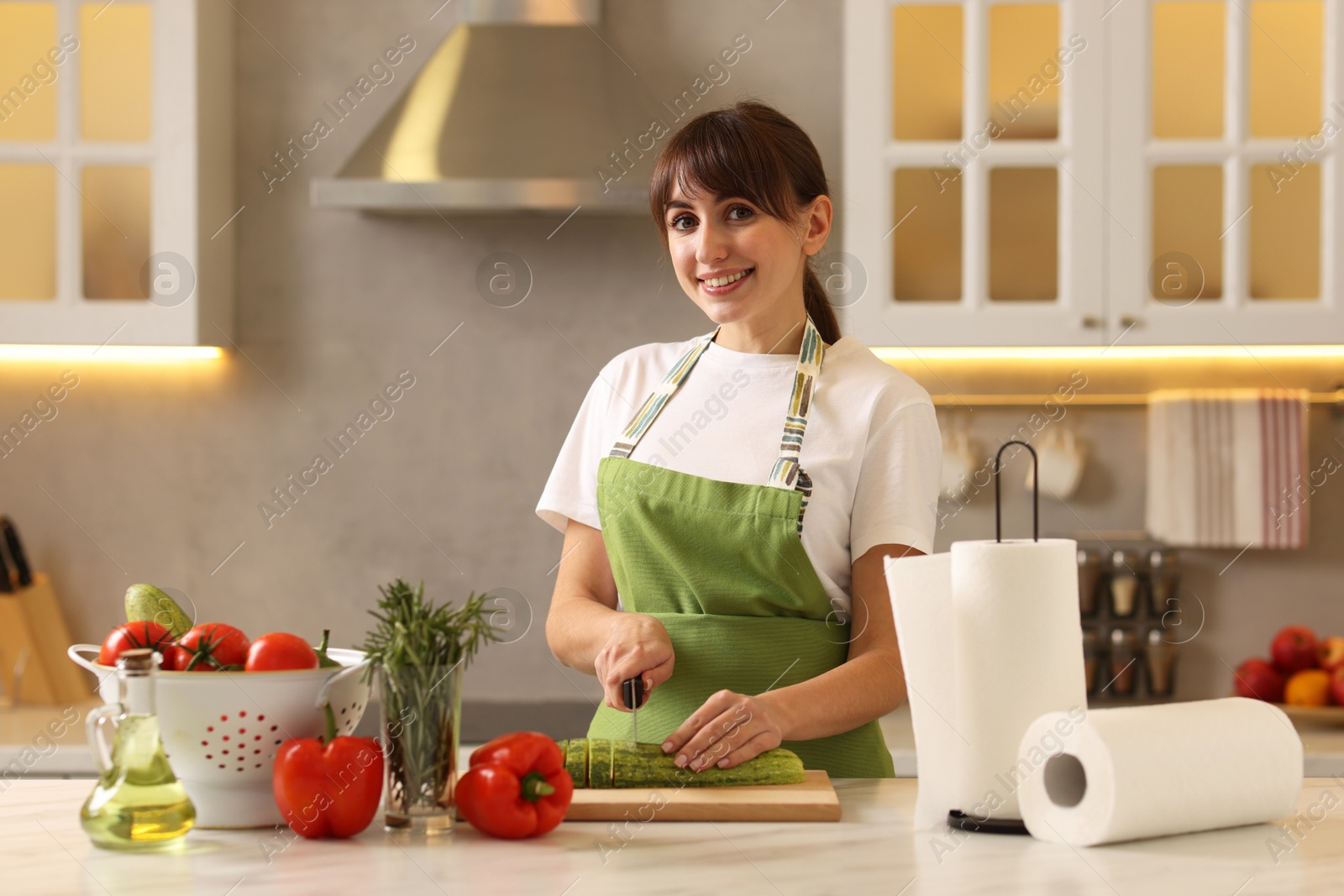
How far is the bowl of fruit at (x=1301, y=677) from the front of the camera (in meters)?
2.27

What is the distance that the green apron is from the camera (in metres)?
1.29

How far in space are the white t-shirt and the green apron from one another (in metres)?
0.02

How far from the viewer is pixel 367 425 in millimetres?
2666

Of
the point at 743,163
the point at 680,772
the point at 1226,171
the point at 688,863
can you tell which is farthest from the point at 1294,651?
the point at 688,863

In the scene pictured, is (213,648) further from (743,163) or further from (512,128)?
(512,128)

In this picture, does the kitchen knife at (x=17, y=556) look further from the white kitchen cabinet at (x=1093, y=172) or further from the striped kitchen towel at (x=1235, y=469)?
the striped kitchen towel at (x=1235, y=469)

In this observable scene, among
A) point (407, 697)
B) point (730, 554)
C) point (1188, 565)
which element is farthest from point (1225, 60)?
point (407, 697)

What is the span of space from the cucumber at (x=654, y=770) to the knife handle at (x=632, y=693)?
86 millimetres

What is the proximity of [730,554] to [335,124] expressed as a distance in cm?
175

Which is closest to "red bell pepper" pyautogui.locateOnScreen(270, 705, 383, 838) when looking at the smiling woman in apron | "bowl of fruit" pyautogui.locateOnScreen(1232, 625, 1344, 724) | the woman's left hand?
the woman's left hand

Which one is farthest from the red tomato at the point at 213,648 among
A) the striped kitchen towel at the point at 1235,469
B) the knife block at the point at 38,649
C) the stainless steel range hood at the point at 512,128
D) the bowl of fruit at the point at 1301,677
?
the striped kitchen towel at the point at 1235,469

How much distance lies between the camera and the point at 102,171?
241cm

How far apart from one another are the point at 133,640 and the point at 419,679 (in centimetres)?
25

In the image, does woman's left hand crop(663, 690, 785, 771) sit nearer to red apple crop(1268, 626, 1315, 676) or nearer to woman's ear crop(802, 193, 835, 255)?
woman's ear crop(802, 193, 835, 255)
